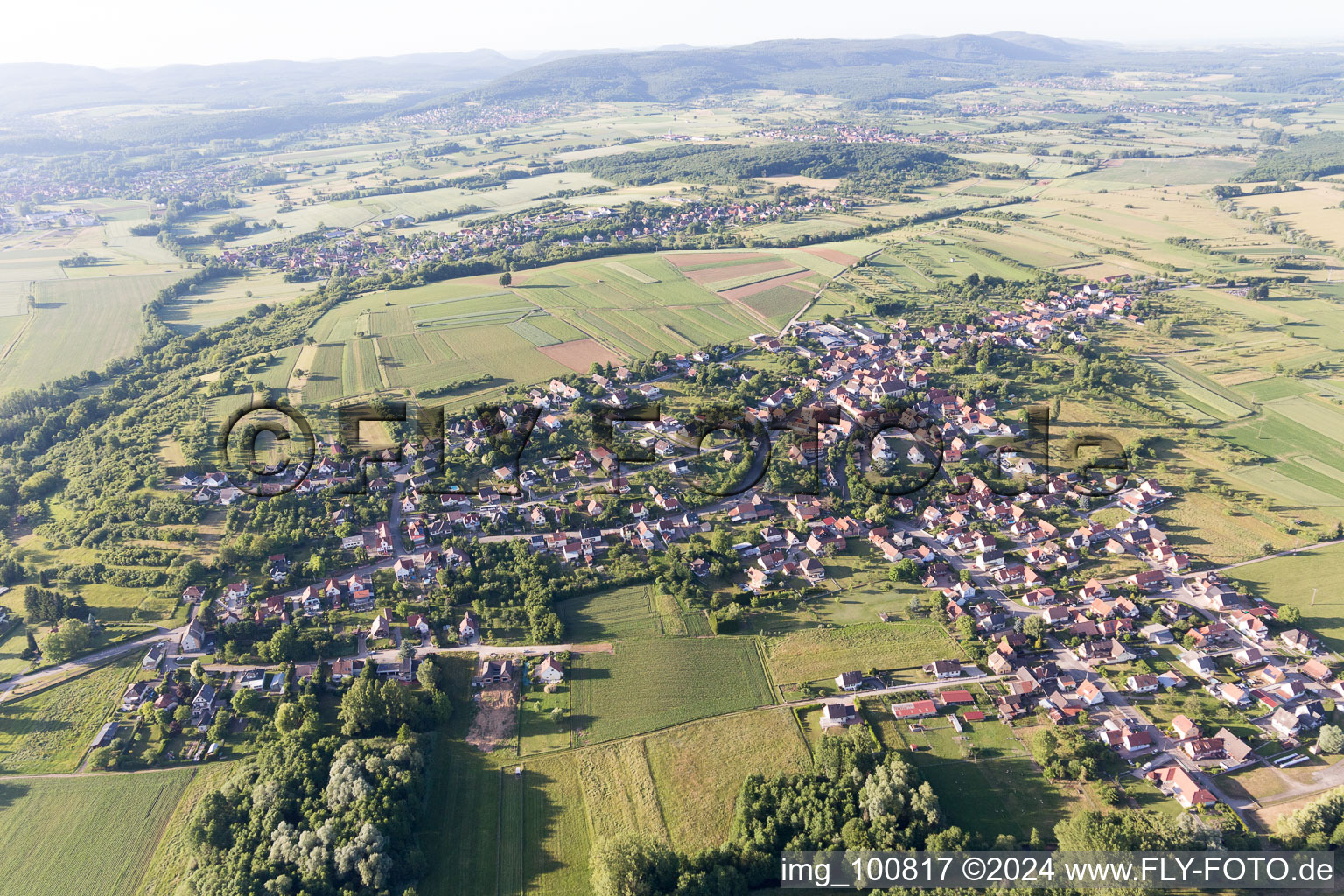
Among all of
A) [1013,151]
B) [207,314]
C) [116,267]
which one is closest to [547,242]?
[207,314]

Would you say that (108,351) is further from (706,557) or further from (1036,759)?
(1036,759)

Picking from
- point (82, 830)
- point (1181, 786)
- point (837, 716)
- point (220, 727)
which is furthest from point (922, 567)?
point (82, 830)

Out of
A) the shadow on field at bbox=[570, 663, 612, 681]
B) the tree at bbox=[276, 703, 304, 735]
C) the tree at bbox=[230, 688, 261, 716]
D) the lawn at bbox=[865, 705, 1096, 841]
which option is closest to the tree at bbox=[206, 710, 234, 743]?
the tree at bbox=[230, 688, 261, 716]

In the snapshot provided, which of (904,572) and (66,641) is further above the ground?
(66,641)

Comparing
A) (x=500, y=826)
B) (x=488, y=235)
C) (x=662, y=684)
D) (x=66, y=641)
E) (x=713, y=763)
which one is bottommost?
(x=500, y=826)

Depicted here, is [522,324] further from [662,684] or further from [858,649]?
[858,649]

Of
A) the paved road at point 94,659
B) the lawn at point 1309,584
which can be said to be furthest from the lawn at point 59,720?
the lawn at point 1309,584
